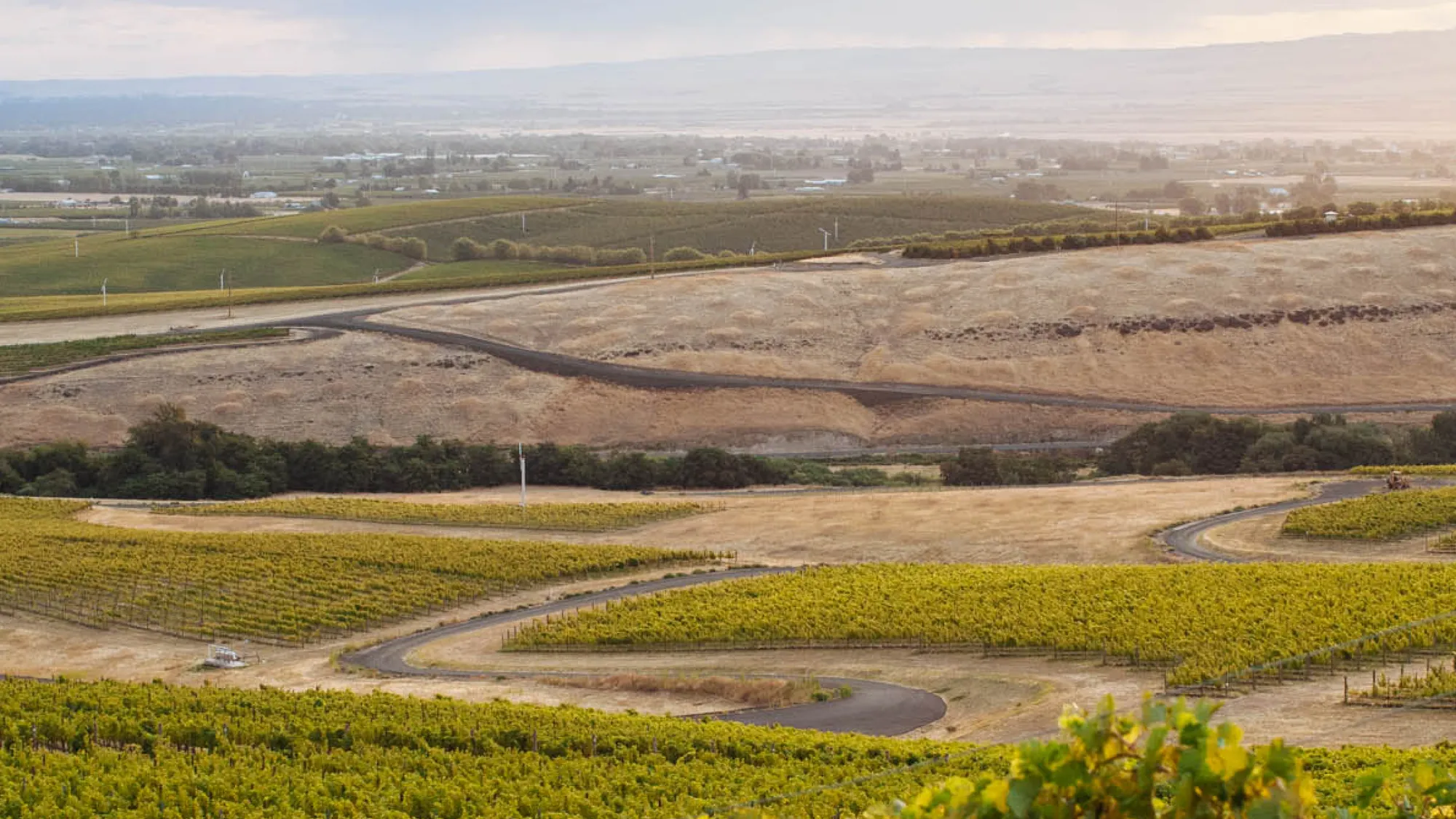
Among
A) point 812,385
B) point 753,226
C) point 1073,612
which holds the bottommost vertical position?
point 812,385

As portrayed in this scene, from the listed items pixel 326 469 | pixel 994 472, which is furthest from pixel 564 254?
pixel 994 472

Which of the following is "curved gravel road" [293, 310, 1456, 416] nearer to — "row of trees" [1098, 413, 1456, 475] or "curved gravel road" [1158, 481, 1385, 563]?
"row of trees" [1098, 413, 1456, 475]

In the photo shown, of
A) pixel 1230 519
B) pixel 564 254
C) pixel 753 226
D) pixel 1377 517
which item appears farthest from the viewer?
pixel 753 226

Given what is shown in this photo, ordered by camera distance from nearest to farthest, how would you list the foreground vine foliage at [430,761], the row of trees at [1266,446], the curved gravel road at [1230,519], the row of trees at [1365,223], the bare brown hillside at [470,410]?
the foreground vine foliage at [430,761], the curved gravel road at [1230,519], the row of trees at [1266,446], the bare brown hillside at [470,410], the row of trees at [1365,223]

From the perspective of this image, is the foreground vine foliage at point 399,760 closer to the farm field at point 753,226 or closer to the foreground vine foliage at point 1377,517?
the foreground vine foliage at point 1377,517

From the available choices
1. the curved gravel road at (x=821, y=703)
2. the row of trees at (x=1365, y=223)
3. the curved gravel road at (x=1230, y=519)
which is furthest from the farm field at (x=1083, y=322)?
the curved gravel road at (x=821, y=703)

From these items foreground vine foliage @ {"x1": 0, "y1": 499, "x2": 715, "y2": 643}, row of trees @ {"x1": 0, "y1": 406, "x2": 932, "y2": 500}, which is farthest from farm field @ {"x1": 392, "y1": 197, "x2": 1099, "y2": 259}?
foreground vine foliage @ {"x1": 0, "y1": 499, "x2": 715, "y2": 643}

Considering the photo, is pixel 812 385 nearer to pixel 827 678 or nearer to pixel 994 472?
pixel 994 472
